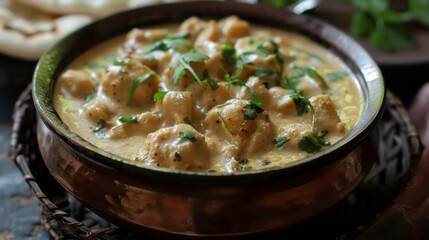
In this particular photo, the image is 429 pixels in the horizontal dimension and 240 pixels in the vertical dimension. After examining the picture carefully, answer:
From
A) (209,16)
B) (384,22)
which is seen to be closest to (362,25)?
(384,22)

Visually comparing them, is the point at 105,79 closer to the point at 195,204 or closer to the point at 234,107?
the point at 234,107

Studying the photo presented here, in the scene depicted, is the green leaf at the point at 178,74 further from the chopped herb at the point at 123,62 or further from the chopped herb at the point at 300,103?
the chopped herb at the point at 300,103

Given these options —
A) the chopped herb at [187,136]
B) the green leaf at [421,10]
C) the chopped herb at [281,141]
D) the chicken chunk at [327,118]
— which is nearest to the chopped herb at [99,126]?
the chopped herb at [187,136]

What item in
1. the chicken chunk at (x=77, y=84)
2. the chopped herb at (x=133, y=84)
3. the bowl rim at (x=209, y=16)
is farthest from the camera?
the chicken chunk at (x=77, y=84)

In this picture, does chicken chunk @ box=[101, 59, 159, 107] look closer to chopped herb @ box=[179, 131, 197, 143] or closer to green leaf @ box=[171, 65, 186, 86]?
green leaf @ box=[171, 65, 186, 86]

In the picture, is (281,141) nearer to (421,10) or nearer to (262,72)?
(262,72)

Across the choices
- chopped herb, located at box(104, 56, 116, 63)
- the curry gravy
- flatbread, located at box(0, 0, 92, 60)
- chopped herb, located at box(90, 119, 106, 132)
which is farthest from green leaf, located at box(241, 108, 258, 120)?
flatbread, located at box(0, 0, 92, 60)
